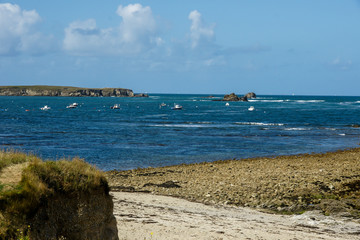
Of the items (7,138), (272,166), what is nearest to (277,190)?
(272,166)

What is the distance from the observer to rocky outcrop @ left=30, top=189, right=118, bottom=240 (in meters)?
8.82

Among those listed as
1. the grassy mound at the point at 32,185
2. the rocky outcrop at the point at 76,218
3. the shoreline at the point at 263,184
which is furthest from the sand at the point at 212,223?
the grassy mound at the point at 32,185

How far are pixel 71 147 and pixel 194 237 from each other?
26.7 meters

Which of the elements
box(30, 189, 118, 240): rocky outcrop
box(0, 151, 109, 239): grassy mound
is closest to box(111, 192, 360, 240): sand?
box(30, 189, 118, 240): rocky outcrop

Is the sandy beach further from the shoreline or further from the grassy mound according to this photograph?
the grassy mound

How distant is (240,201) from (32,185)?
10.6 meters

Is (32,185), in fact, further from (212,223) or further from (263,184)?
(263,184)

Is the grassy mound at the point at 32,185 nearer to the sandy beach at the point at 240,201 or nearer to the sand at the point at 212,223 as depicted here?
the sandy beach at the point at 240,201

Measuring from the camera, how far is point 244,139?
44531 millimetres

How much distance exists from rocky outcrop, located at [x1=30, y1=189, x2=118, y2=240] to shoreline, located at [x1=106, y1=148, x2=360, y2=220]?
8039 millimetres

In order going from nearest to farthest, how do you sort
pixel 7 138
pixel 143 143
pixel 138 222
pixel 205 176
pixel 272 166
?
pixel 138 222 → pixel 205 176 → pixel 272 166 → pixel 143 143 → pixel 7 138

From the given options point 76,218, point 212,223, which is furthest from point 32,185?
point 212,223

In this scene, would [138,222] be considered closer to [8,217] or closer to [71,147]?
[8,217]

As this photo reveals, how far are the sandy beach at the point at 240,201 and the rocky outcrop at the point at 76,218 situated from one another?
1667mm
